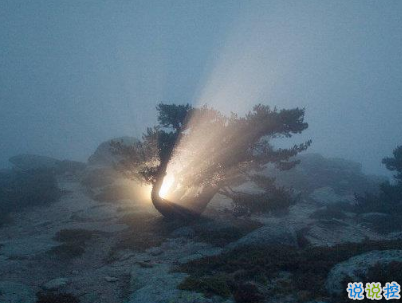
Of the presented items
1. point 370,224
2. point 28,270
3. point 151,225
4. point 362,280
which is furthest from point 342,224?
point 28,270

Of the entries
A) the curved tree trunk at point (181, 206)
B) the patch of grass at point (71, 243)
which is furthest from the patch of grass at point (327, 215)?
the patch of grass at point (71, 243)

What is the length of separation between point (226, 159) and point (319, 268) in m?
12.4

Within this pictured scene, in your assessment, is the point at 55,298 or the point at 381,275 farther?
the point at 55,298

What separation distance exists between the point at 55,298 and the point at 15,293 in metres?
1.77

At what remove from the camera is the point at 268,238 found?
17.9 meters

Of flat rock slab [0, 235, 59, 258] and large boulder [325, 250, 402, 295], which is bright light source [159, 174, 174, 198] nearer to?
flat rock slab [0, 235, 59, 258]

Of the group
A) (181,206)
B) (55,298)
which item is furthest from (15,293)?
(181,206)

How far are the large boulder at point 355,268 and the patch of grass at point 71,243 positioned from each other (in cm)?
1488

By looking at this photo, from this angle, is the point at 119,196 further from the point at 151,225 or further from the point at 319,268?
the point at 319,268

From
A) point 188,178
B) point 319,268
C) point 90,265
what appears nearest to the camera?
point 319,268

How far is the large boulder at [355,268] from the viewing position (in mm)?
10336

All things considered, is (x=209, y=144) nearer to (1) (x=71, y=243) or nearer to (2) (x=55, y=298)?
(1) (x=71, y=243)

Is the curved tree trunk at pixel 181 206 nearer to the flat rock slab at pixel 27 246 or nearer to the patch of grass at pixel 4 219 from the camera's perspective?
the flat rock slab at pixel 27 246

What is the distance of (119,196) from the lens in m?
38.4
